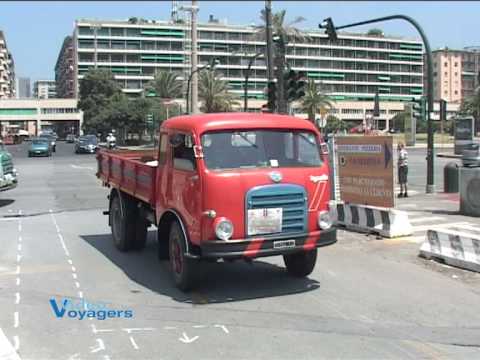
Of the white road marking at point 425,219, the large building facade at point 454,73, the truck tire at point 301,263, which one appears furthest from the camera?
the large building facade at point 454,73

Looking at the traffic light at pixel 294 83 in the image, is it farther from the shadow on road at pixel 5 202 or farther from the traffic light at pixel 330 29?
the shadow on road at pixel 5 202

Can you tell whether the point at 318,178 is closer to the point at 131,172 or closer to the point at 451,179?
the point at 131,172

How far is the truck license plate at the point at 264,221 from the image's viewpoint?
24.7ft

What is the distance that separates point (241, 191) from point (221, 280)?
176 centimetres

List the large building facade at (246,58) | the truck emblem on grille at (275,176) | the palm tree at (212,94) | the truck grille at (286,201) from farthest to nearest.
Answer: the large building facade at (246,58), the palm tree at (212,94), the truck emblem on grille at (275,176), the truck grille at (286,201)

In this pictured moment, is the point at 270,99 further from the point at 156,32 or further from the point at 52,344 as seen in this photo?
the point at 156,32

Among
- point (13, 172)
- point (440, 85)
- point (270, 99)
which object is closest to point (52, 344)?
point (13, 172)

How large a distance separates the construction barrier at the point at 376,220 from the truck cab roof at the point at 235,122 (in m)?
3.86

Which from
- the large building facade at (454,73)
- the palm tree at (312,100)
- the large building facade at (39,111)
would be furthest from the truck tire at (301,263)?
the large building facade at (454,73)

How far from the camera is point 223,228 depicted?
739cm

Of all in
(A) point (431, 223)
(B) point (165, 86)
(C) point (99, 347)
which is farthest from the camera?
(B) point (165, 86)

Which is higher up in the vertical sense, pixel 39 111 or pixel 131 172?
pixel 39 111

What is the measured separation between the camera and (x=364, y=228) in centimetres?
1290

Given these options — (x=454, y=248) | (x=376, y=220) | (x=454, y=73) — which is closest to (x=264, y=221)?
(x=454, y=248)
